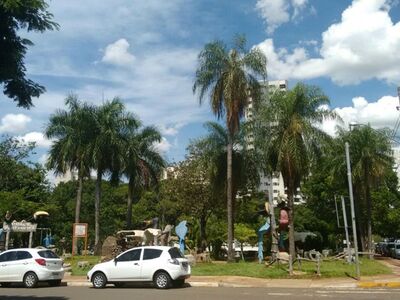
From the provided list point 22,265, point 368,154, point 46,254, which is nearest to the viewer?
point 22,265

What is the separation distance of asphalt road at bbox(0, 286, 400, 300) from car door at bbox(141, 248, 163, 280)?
55 cm

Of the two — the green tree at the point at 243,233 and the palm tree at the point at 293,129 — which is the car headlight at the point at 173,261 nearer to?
the palm tree at the point at 293,129

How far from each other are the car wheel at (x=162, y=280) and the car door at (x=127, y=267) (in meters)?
0.81

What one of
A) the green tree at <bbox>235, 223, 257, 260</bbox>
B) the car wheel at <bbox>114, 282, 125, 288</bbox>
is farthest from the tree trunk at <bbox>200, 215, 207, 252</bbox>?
the car wheel at <bbox>114, 282, 125, 288</bbox>

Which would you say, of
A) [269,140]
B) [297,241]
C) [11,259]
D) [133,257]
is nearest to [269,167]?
[269,140]

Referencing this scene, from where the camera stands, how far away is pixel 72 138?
40.3 metres

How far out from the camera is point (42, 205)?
177 ft

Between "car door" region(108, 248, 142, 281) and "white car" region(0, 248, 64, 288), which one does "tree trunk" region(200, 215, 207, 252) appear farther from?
"car door" region(108, 248, 142, 281)

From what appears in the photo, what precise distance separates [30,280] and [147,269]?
4.99m

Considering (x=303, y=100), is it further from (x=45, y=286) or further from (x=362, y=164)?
(x=45, y=286)

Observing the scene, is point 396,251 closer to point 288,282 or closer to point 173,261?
point 288,282

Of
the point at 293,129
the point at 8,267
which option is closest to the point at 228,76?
the point at 293,129

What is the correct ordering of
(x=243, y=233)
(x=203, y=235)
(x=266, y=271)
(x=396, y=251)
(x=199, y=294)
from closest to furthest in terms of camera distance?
(x=199, y=294) → (x=266, y=271) → (x=203, y=235) → (x=243, y=233) → (x=396, y=251)

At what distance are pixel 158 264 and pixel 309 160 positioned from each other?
→ 45.0 feet
